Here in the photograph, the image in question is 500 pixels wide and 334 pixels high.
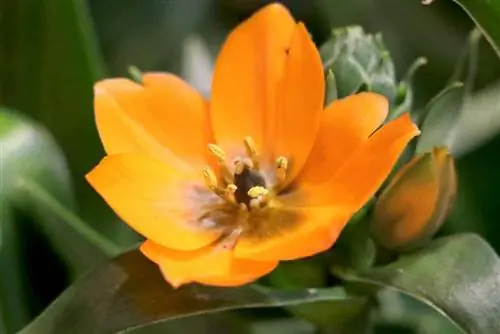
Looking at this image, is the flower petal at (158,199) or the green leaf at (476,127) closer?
the flower petal at (158,199)

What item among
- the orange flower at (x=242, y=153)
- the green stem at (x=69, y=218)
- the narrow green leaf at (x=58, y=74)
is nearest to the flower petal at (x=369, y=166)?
the orange flower at (x=242, y=153)

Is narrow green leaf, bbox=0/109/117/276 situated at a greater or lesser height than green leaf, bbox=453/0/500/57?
lesser

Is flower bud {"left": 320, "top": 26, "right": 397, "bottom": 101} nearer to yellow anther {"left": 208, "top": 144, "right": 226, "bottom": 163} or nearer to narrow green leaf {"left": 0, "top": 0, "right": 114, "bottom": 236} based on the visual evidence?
yellow anther {"left": 208, "top": 144, "right": 226, "bottom": 163}

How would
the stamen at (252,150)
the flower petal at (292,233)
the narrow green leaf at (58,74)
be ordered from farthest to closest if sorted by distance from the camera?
1. the narrow green leaf at (58,74)
2. the stamen at (252,150)
3. the flower petal at (292,233)

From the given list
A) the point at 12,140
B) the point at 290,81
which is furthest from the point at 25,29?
the point at 290,81

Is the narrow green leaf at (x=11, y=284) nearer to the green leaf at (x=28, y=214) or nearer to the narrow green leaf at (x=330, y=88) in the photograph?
the green leaf at (x=28, y=214)

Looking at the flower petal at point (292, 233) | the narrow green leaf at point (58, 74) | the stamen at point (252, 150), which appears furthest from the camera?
the narrow green leaf at point (58, 74)

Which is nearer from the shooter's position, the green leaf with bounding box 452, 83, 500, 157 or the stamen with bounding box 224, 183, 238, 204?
the stamen with bounding box 224, 183, 238, 204

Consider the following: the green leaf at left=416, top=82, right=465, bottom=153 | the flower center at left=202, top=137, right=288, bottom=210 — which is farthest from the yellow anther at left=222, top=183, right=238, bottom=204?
the green leaf at left=416, top=82, right=465, bottom=153
